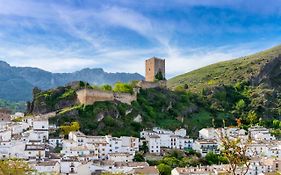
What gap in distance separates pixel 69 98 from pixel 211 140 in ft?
68.0

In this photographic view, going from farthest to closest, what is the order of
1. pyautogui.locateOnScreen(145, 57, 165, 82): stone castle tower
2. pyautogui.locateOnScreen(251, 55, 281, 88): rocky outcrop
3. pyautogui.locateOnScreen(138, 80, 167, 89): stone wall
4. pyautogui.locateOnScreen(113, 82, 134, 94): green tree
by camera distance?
pyautogui.locateOnScreen(251, 55, 281, 88): rocky outcrop → pyautogui.locateOnScreen(145, 57, 165, 82): stone castle tower → pyautogui.locateOnScreen(138, 80, 167, 89): stone wall → pyautogui.locateOnScreen(113, 82, 134, 94): green tree

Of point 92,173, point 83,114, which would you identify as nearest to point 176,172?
point 92,173

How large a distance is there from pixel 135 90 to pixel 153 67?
1601 cm

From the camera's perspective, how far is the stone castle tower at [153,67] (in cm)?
8206

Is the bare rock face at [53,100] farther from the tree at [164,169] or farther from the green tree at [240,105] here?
→ the green tree at [240,105]

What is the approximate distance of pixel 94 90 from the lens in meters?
59.7

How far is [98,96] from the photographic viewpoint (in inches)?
2367

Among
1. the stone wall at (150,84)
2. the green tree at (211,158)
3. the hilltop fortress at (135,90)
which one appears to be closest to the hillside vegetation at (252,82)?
the hilltop fortress at (135,90)

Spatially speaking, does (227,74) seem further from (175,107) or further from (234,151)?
(234,151)

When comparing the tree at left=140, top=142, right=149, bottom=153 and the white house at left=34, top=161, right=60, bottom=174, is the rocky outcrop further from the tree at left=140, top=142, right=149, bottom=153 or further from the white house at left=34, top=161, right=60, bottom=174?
the white house at left=34, top=161, right=60, bottom=174

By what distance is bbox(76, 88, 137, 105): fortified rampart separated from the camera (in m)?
58.8

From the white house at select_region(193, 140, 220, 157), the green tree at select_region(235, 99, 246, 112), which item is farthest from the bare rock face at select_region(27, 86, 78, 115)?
the green tree at select_region(235, 99, 246, 112)

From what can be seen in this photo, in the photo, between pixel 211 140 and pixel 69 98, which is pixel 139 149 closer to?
pixel 211 140

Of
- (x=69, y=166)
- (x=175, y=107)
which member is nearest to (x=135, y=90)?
(x=175, y=107)
